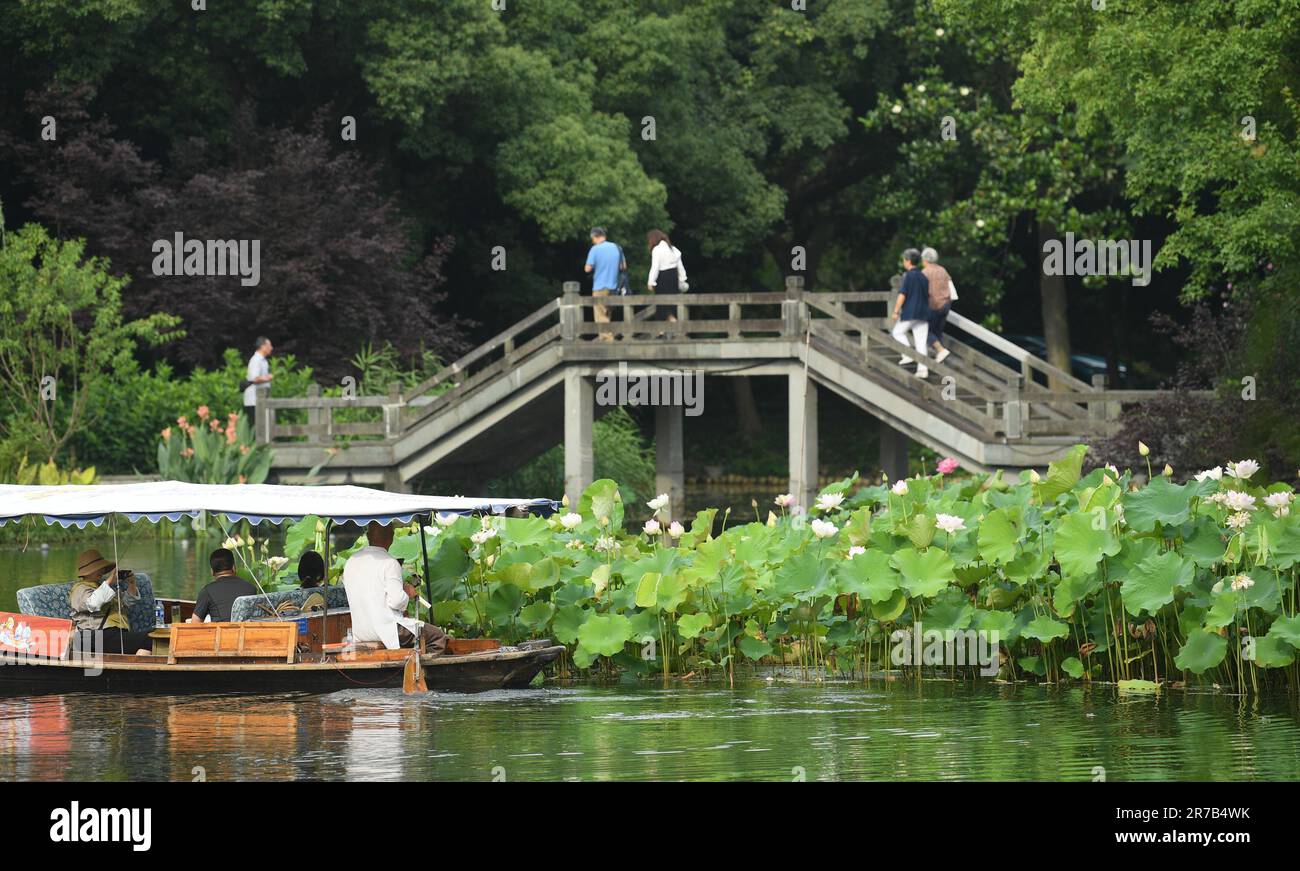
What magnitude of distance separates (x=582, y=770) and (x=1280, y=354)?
1619 centimetres

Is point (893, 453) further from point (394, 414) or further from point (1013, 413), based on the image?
point (394, 414)

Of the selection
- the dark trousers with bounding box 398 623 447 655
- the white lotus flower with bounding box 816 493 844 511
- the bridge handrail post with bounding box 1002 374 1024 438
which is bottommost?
the dark trousers with bounding box 398 623 447 655

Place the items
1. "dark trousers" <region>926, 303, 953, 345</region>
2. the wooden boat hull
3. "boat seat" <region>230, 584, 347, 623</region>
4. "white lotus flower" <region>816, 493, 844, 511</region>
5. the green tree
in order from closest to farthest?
the wooden boat hull → "boat seat" <region>230, 584, 347, 623</region> → "white lotus flower" <region>816, 493, 844, 511</region> → "dark trousers" <region>926, 303, 953, 345</region> → the green tree

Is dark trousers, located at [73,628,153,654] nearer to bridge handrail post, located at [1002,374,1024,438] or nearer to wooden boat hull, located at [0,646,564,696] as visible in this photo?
wooden boat hull, located at [0,646,564,696]

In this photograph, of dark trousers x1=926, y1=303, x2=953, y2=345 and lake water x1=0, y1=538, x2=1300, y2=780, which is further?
dark trousers x1=926, y1=303, x2=953, y2=345

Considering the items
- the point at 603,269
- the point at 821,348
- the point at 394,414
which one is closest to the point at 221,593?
the point at 821,348

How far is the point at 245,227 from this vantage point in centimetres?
3822

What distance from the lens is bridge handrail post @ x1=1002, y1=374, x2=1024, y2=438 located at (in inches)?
1147

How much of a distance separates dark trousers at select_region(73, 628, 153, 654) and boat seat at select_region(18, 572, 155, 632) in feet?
0.58

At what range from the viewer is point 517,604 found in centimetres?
1833

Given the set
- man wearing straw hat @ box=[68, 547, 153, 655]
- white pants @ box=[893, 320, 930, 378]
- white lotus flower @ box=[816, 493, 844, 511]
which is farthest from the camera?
white pants @ box=[893, 320, 930, 378]

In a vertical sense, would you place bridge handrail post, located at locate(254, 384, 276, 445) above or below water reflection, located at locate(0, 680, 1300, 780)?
above

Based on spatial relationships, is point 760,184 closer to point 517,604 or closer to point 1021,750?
point 517,604

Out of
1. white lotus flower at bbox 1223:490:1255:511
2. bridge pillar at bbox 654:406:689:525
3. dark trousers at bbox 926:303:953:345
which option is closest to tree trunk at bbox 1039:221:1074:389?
bridge pillar at bbox 654:406:689:525
